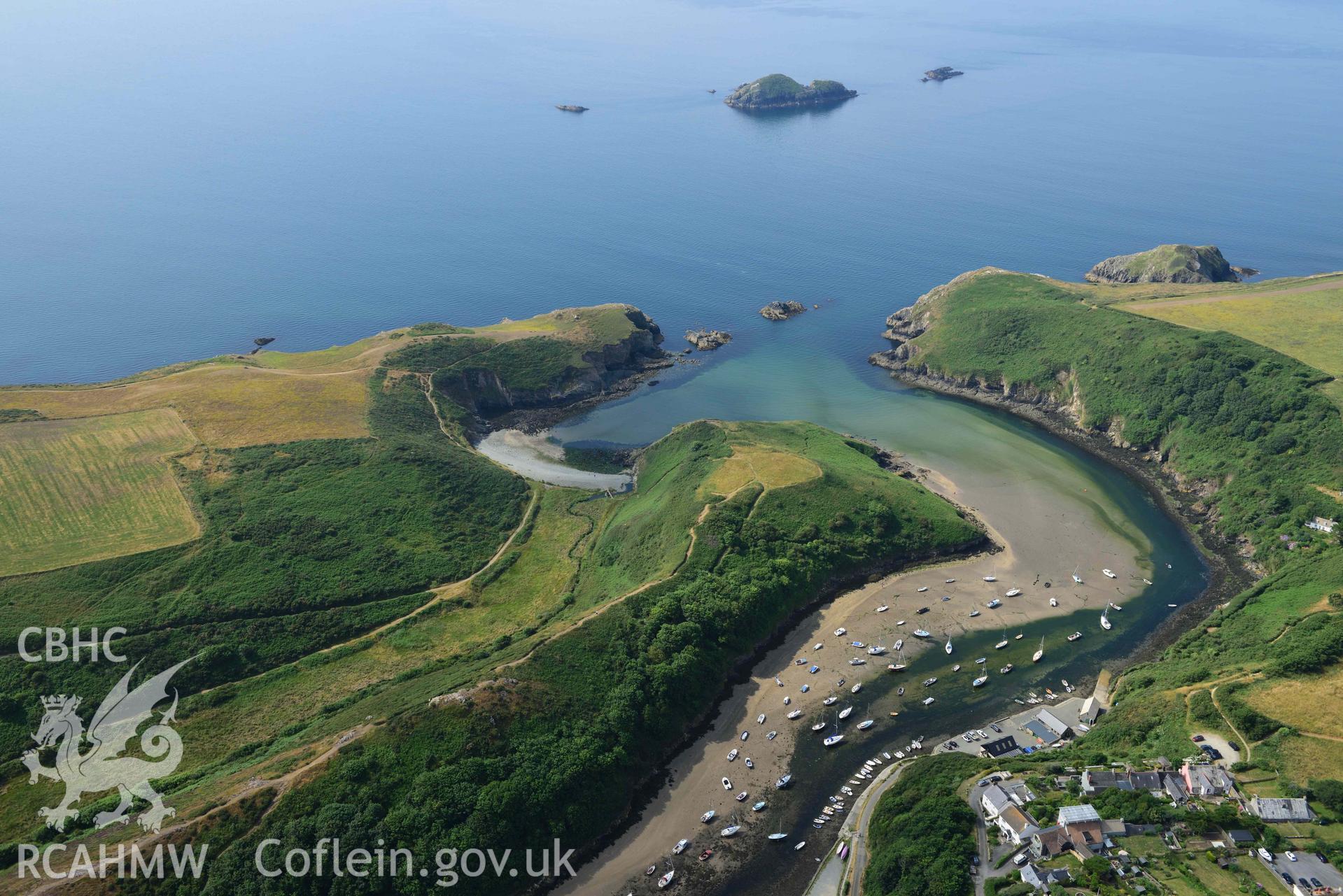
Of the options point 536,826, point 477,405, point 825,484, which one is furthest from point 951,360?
point 536,826

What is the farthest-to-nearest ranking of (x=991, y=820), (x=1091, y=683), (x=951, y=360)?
(x=951, y=360), (x=1091, y=683), (x=991, y=820)

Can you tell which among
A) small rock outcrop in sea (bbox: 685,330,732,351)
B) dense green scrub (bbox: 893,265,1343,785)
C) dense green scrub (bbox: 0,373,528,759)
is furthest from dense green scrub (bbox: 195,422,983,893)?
small rock outcrop in sea (bbox: 685,330,732,351)

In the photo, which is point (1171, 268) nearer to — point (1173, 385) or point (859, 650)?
point (1173, 385)

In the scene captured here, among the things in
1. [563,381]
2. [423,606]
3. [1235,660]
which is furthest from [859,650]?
[563,381]

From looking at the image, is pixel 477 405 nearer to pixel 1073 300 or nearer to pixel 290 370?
pixel 290 370

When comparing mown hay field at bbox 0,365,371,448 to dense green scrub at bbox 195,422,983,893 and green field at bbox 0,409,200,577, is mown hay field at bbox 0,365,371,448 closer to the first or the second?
green field at bbox 0,409,200,577

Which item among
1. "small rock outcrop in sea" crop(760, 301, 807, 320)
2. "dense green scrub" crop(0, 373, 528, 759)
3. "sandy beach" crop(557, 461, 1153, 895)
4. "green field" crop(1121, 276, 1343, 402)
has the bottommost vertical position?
"sandy beach" crop(557, 461, 1153, 895)

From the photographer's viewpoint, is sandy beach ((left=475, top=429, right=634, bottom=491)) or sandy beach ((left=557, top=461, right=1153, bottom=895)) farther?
sandy beach ((left=475, top=429, right=634, bottom=491))

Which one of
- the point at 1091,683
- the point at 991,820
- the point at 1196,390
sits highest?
the point at 1196,390
